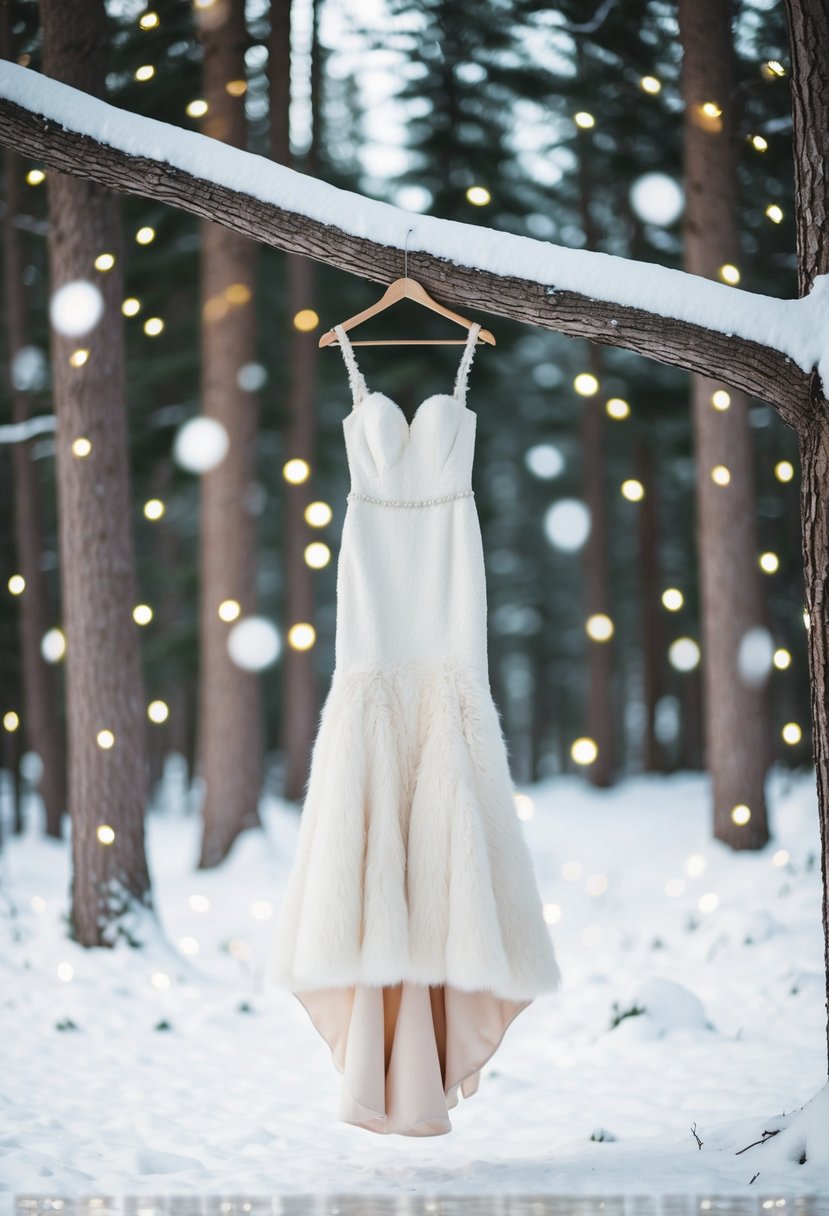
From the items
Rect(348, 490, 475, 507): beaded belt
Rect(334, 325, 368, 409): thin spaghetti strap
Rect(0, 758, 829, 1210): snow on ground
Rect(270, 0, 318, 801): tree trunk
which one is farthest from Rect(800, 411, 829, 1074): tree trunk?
Rect(270, 0, 318, 801): tree trunk

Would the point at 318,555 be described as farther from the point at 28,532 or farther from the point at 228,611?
the point at 28,532

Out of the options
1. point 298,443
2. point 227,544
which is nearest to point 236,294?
point 227,544

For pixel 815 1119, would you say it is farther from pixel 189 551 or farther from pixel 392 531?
pixel 189 551

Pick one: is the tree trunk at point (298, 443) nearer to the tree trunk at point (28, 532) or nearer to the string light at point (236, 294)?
the string light at point (236, 294)

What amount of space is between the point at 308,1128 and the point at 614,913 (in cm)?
366

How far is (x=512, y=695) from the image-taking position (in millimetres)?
29172

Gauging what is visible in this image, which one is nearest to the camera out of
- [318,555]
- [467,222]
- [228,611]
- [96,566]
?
[96,566]

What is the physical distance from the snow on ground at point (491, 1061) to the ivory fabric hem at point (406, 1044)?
0.73 feet

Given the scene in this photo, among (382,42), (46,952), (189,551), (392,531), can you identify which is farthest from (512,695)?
(392,531)

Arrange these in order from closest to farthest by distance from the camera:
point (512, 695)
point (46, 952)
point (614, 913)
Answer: point (46, 952) < point (614, 913) < point (512, 695)

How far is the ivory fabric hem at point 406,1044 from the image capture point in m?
2.85

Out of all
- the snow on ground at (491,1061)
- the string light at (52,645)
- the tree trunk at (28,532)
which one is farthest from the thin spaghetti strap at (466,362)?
the tree trunk at (28,532)

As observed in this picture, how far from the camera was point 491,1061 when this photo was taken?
14.5ft

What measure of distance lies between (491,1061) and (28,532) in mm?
6626
